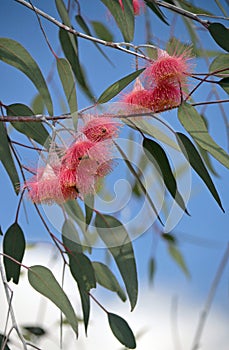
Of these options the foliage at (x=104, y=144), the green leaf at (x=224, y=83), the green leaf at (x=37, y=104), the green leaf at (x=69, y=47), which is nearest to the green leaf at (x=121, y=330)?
the foliage at (x=104, y=144)

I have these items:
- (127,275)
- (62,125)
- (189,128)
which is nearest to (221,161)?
(189,128)

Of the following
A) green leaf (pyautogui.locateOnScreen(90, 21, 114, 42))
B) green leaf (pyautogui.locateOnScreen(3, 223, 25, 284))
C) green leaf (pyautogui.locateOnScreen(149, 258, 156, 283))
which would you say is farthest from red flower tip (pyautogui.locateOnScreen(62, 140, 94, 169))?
green leaf (pyautogui.locateOnScreen(149, 258, 156, 283))

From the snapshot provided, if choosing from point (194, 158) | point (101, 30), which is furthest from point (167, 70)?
point (101, 30)

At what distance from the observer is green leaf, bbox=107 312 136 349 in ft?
3.87

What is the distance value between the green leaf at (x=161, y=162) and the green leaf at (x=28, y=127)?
0.47ft

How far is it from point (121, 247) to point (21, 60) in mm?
321

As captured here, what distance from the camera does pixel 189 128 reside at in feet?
2.95

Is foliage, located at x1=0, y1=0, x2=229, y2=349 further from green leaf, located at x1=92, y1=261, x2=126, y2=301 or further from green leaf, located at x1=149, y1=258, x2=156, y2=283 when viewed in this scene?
green leaf, located at x1=149, y1=258, x2=156, y2=283

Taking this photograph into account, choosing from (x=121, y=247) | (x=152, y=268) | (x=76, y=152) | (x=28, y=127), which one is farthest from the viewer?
(x=152, y=268)

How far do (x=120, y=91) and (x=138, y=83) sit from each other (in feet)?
0.12

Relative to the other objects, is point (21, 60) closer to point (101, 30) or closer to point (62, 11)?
point (62, 11)

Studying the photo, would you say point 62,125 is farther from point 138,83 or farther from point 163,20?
point 163,20

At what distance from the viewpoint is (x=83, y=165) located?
0.86 m

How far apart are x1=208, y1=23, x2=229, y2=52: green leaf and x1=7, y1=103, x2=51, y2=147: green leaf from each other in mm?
259
